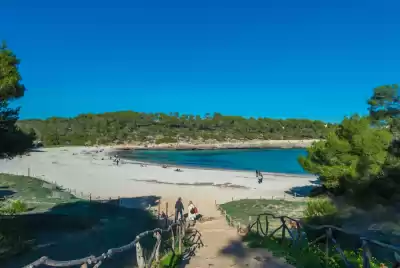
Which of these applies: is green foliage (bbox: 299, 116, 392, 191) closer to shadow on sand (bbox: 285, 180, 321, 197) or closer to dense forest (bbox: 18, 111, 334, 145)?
shadow on sand (bbox: 285, 180, 321, 197)

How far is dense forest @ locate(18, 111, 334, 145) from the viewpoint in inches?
4274

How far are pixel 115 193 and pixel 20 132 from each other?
649 inches

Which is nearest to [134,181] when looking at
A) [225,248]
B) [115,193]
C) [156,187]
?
[156,187]

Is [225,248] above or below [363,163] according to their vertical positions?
below

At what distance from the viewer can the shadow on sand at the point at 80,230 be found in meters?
10.7

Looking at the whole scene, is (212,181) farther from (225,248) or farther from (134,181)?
(225,248)

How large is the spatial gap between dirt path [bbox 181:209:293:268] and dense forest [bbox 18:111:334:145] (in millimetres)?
96076

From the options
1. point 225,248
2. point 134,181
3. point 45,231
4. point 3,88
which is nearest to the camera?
point 3,88

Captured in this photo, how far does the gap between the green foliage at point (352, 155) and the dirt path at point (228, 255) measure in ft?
24.9

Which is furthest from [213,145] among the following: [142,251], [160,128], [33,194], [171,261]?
[142,251]

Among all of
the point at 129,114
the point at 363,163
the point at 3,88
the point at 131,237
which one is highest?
the point at 129,114

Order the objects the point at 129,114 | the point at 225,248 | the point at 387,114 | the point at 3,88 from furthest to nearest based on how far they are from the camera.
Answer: the point at 129,114
the point at 387,114
the point at 225,248
the point at 3,88

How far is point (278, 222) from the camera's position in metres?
15.5

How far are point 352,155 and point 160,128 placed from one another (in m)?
115
